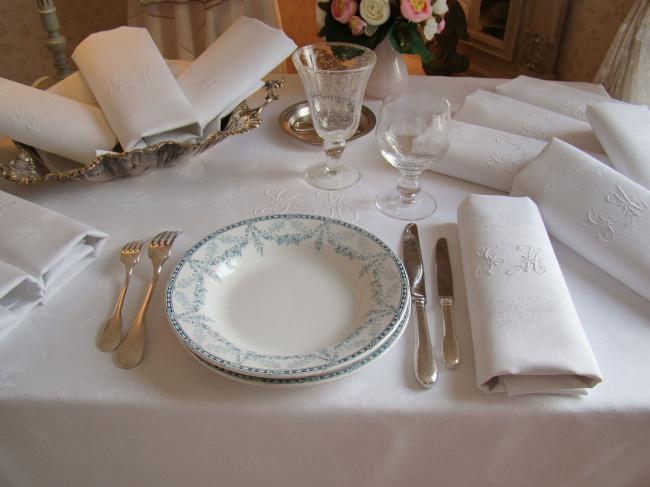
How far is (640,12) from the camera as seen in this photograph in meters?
1.28

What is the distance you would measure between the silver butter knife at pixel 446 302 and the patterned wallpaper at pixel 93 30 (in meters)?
1.43

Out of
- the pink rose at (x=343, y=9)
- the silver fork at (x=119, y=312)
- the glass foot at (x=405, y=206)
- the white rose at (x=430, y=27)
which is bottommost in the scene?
the glass foot at (x=405, y=206)

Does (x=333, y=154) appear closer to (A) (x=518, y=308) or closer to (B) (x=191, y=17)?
(A) (x=518, y=308)

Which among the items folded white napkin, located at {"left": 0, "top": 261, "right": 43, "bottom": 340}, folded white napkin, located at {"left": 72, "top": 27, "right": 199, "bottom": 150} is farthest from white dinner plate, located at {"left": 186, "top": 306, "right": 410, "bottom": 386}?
folded white napkin, located at {"left": 72, "top": 27, "right": 199, "bottom": 150}

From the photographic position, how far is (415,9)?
0.91 meters

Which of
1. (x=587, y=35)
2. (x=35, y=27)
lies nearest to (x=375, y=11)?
(x=587, y=35)

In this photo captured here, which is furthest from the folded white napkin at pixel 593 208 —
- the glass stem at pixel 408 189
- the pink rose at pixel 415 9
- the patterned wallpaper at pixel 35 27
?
the patterned wallpaper at pixel 35 27

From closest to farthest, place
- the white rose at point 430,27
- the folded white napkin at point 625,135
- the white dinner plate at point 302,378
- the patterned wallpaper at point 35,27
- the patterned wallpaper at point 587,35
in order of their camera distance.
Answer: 1. the white dinner plate at point 302,378
2. the folded white napkin at point 625,135
3. the white rose at point 430,27
4. the patterned wallpaper at point 587,35
5. the patterned wallpaper at point 35,27

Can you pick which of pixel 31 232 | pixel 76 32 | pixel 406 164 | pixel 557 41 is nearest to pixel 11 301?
pixel 31 232

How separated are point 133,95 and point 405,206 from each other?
1.48ft

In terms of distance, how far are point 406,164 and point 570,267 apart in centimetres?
25

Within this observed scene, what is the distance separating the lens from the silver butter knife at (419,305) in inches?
20.1

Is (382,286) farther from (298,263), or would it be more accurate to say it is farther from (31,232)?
(31,232)

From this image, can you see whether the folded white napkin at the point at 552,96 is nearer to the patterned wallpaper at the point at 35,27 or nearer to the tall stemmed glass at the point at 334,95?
the tall stemmed glass at the point at 334,95
